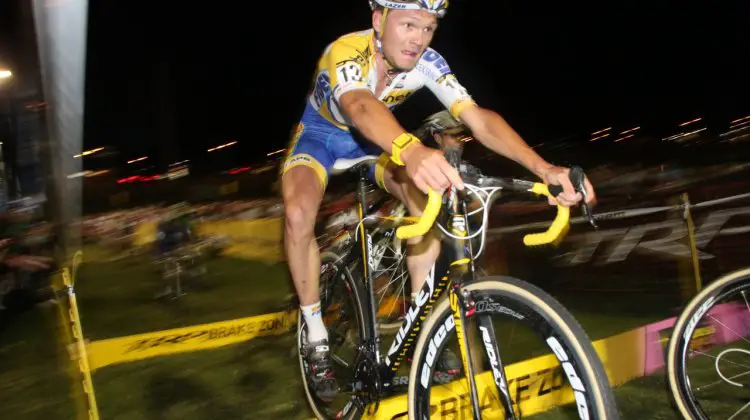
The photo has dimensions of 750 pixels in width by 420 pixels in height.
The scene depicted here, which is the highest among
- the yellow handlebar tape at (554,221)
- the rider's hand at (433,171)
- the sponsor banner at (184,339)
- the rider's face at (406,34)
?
the rider's face at (406,34)

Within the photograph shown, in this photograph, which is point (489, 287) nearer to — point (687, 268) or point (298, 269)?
point (298, 269)

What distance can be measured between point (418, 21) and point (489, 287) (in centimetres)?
133

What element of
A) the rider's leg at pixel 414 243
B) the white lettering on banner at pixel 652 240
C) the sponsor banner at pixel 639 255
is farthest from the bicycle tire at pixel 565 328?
the white lettering on banner at pixel 652 240

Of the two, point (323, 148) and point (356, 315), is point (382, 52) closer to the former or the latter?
point (323, 148)

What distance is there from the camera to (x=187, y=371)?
460cm

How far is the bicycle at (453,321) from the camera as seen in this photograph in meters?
1.80

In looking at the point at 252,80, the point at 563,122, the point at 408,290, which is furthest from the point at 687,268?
the point at 252,80

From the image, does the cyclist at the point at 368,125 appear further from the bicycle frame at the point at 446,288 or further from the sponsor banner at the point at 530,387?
the sponsor banner at the point at 530,387

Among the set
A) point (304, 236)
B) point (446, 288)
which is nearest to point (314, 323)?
point (304, 236)

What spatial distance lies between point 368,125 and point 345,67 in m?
0.50

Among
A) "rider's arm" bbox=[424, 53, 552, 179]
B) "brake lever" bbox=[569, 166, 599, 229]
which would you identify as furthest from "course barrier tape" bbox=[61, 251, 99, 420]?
"brake lever" bbox=[569, 166, 599, 229]

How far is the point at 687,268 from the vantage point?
252 inches

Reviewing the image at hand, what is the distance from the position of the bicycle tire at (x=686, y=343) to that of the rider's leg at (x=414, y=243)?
1298mm

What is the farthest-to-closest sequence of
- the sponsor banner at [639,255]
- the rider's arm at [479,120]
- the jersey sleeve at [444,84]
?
1. the sponsor banner at [639,255]
2. the jersey sleeve at [444,84]
3. the rider's arm at [479,120]
